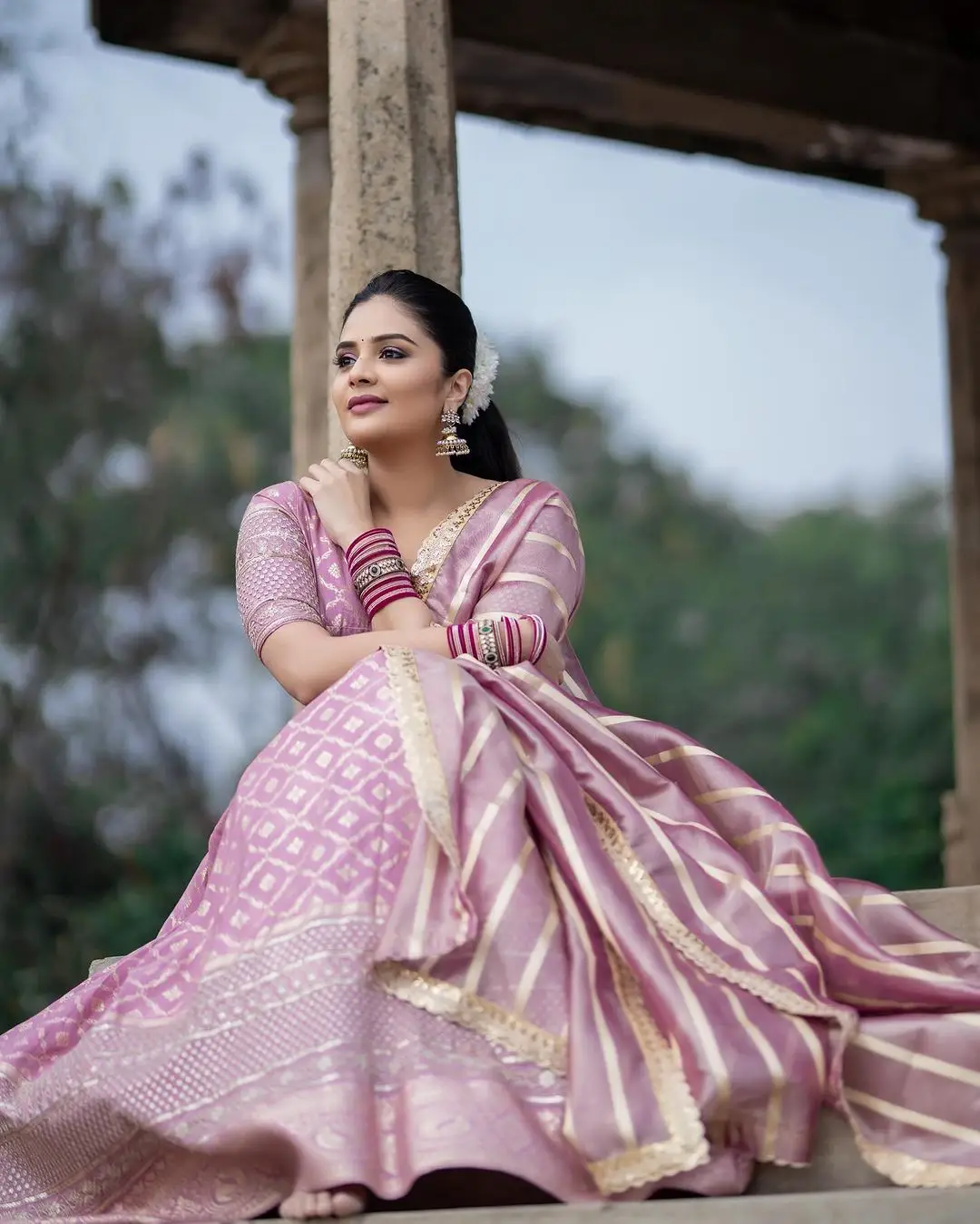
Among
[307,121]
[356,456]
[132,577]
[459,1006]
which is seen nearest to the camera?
[459,1006]

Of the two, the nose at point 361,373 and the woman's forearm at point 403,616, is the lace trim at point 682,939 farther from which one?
the nose at point 361,373

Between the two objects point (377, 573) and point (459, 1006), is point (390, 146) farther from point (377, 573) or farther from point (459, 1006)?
point (459, 1006)

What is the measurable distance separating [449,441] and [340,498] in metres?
0.29

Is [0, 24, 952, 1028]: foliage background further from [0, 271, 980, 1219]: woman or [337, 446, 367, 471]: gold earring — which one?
[0, 271, 980, 1219]: woman

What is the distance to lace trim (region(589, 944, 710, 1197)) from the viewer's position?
2684 mm

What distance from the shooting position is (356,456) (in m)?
4.14

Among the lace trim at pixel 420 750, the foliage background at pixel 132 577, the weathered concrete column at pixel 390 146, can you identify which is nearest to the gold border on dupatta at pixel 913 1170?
the lace trim at pixel 420 750

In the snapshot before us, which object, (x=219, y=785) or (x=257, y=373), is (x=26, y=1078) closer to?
(x=219, y=785)

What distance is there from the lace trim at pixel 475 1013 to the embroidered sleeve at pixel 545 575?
97 cm

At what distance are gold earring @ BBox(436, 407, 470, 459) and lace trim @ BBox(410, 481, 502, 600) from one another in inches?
4.4

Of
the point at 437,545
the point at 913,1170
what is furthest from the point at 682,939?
the point at 437,545

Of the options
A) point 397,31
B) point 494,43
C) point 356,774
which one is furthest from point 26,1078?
point 494,43

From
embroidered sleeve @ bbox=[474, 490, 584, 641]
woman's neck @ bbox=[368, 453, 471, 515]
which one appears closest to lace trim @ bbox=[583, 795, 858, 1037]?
embroidered sleeve @ bbox=[474, 490, 584, 641]

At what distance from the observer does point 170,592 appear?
12672 mm
